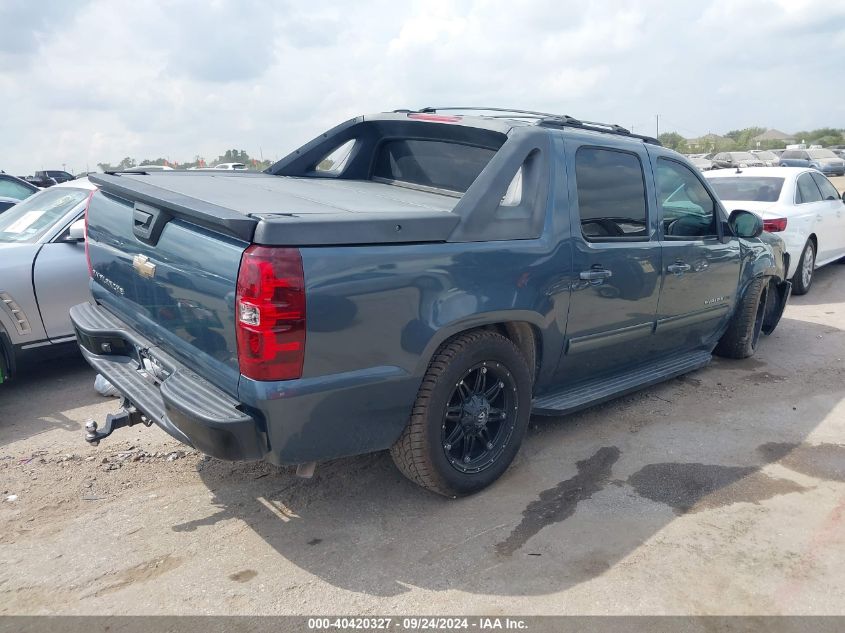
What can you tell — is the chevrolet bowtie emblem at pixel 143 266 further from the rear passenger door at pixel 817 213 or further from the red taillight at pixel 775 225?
the rear passenger door at pixel 817 213

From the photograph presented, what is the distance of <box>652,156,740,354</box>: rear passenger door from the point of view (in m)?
4.57

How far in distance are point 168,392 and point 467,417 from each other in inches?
55.6

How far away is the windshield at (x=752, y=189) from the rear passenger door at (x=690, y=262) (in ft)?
12.4

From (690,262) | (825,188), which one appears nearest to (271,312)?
(690,262)

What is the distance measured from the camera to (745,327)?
19.2ft

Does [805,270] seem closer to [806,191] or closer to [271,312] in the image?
[806,191]

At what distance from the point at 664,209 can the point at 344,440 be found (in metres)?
2.80

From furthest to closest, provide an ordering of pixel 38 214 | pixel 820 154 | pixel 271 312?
pixel 820 154 < pixel 38 214 < pixel 271 312

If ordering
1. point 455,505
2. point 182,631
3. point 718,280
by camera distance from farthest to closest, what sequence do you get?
1. point 718,280
2. point 455,505
3. point 182,631

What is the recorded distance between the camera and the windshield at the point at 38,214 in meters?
5.53

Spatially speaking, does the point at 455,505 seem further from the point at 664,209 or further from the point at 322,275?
the point at 664,209

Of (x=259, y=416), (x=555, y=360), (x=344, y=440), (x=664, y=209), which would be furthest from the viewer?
(x=664, y=209)

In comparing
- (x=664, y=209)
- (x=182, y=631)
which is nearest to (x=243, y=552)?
(x=182, y=631)

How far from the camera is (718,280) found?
5.14 meters
